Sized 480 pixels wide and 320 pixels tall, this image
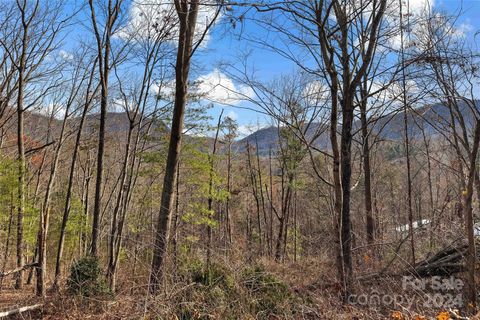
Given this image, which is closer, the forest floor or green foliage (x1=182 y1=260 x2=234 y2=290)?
the forest floor

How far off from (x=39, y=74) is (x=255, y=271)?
10.5 metres

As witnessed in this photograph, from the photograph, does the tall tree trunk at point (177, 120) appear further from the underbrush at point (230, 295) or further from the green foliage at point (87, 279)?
the green foliage at point (87, 279)

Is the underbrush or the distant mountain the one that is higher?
the distant mountain

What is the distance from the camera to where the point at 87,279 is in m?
6.33

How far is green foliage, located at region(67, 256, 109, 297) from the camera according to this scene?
5.86 m

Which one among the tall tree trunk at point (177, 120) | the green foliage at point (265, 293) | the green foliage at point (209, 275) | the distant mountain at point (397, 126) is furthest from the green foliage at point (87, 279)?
the distant mountain at point (397, 126)

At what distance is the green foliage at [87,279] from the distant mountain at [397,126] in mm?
4751

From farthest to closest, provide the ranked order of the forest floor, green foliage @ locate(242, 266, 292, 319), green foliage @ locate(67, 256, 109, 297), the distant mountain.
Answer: the distant mountain
green foliage @ locate(67, 256, 109, 297)
green foliage @ locate(242, 266, 292, 319)
the forest floor

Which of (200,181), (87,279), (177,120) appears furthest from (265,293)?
(200,181)

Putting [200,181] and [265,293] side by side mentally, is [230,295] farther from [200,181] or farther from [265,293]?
[200,181]

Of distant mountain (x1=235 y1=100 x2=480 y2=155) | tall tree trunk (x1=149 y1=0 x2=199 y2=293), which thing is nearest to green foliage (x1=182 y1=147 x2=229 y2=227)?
distant mountain (x1=235 y1=100 x2=480 y2=155)

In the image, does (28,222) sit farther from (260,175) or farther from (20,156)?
(260,175)

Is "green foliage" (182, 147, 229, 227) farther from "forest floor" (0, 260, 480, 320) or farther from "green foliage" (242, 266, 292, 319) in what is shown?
"green foliage" (242, 266, 292, 319)

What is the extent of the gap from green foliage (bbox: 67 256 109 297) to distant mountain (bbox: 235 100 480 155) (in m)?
4.75
